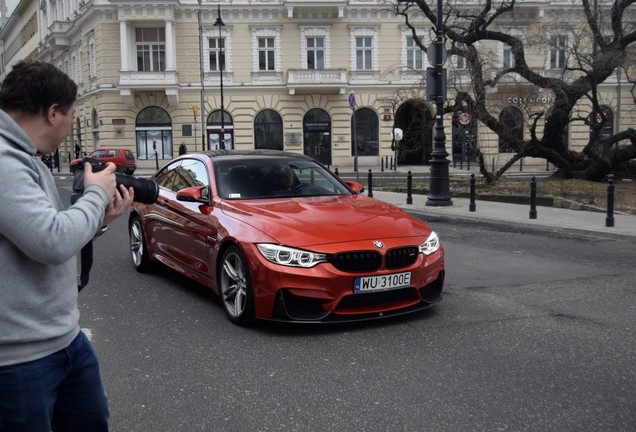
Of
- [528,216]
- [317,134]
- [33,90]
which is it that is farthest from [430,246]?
[317,134]

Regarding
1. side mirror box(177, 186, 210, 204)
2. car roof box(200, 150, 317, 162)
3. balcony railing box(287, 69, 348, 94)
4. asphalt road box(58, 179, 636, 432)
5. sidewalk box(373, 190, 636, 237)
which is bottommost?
asphalt road box(58, 179, 636, 432)

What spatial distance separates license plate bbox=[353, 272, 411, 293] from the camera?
5.17 metres

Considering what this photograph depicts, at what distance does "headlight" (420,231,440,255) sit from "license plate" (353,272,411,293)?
0.32 m

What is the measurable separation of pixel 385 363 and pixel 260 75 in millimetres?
39475

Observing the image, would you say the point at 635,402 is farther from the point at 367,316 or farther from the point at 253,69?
the point at 253,69

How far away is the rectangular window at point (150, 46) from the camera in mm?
41562

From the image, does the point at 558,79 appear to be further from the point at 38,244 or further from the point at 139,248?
the point at 38,244

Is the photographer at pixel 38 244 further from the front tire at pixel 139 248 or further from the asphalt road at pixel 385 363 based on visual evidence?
the front tire at pixel 139 248

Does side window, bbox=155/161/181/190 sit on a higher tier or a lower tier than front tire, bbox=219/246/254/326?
higher

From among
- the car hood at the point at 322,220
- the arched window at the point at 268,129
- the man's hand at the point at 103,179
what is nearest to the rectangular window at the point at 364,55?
the arched window at the point at 268,129

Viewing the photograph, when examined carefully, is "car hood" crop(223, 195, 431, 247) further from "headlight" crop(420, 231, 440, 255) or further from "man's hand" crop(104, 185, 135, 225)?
"man's hand" crop(104, 185, 135, 225)

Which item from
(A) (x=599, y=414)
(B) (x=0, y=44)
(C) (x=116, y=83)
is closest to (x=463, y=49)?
(A) (x=599, y=414)

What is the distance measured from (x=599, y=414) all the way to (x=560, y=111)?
20049mm

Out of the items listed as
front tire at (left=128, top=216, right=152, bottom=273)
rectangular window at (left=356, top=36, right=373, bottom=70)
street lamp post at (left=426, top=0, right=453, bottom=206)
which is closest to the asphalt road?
front tire at (left=128, top=216, right=152, bottom=273)
